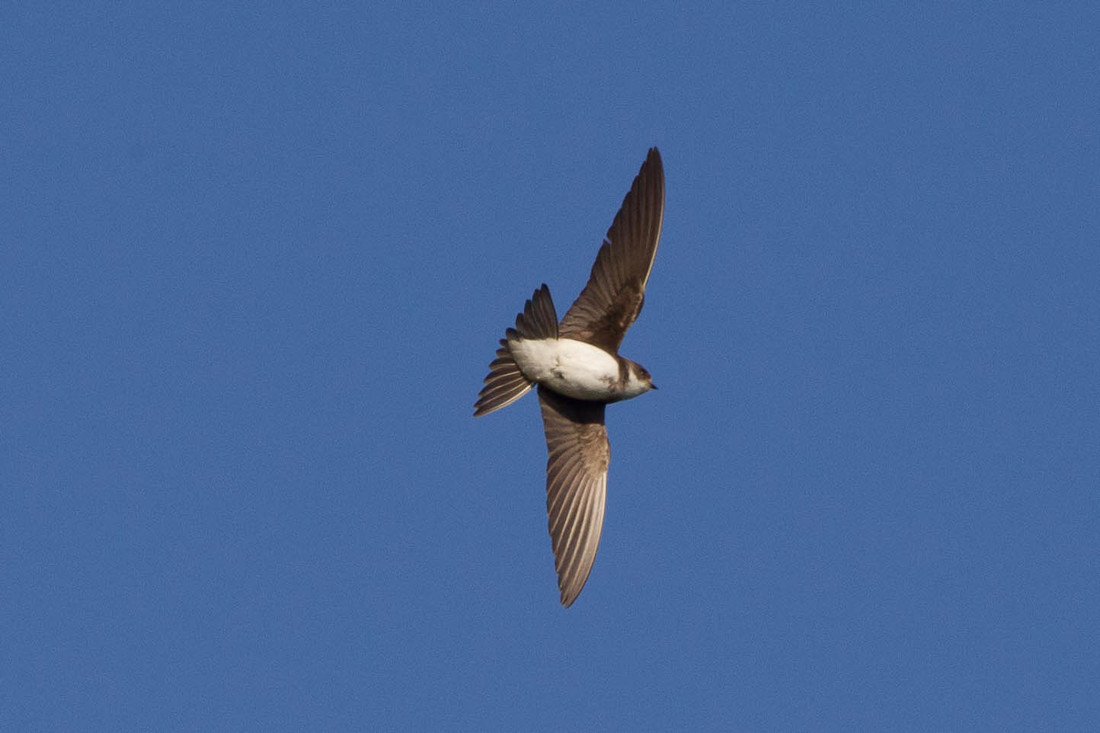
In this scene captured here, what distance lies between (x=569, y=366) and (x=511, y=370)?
30 centimetres

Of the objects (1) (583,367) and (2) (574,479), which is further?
(2) (574,479)

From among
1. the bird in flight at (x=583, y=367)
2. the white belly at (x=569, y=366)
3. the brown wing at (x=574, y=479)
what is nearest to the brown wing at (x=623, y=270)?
the bird in flight at (x=583, y=367)

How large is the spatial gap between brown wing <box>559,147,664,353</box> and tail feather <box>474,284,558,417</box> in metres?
0.32

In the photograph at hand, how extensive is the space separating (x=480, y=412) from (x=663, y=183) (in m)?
1.52

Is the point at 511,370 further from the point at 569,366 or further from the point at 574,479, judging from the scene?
the point at 574,479

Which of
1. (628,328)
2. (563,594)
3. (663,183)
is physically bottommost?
(563,594)

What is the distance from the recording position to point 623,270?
895 cm

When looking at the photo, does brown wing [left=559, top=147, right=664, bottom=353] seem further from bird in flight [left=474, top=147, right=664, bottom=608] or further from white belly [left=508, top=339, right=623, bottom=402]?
white belly [left=508, top=339, right=623, bottom=402]

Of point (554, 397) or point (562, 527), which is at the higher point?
point (554, 397)

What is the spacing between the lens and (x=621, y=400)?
30.0 feet

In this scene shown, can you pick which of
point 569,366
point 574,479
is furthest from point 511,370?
point 574,479

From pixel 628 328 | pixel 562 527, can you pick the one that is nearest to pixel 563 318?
pixel 628 328

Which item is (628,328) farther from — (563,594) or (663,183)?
(563,594)

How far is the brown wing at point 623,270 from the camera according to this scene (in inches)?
350
